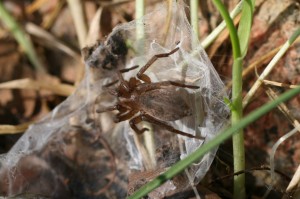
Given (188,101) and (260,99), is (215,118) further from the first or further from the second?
(260,99)

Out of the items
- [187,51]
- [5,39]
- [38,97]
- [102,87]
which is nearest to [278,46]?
[187,51]

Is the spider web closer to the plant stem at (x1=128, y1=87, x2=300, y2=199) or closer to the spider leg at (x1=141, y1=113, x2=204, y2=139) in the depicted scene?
the spider leg at (x1=141, y1=113, x2=204, y2=139)

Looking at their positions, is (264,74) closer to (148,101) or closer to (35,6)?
(148,101)

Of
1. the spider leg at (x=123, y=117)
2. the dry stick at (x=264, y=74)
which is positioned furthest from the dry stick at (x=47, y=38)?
the dry stick at (x=264, y=74)

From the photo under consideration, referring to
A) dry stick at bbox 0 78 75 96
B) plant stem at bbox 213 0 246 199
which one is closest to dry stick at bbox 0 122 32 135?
dry stick at bbox 0 78 75 96

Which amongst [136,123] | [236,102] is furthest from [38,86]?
[236,102]

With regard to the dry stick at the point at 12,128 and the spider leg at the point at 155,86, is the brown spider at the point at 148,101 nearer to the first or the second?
the spider leg at the point at 155,86

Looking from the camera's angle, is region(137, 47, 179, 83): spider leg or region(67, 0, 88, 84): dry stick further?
region(67, 0, 88, 84): dry stick
